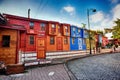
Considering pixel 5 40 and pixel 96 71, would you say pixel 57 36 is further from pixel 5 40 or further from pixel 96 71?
pixel 96 71

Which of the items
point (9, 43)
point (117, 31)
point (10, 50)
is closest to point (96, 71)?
point (10, 50)

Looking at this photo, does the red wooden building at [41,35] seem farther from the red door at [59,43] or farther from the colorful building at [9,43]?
the colorful building at [9,43]

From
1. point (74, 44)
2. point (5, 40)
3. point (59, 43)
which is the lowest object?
point (74, 44)

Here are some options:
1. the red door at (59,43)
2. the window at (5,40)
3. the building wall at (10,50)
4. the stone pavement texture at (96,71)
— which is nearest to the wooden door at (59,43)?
the red door at (59,43)

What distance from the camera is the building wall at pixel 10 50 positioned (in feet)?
38.9

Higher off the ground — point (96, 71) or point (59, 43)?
point (59, 43)

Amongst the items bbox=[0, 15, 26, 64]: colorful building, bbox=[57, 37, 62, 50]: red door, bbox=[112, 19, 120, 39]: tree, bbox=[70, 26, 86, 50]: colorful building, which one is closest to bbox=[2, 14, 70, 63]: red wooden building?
bbox=[57, 37, 62, 50]: red door

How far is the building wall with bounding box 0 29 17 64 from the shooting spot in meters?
11.8

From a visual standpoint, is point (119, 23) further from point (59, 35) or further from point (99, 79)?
point (99, 79)

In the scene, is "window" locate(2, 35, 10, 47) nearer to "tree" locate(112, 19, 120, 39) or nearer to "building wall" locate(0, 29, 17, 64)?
"building wall" locate(0, 29, 17, 64)

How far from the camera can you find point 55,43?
26.4 m

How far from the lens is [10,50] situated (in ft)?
40.3

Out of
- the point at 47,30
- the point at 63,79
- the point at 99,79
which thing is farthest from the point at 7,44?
the point at 47,30

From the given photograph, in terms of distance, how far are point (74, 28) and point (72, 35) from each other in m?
2.31
